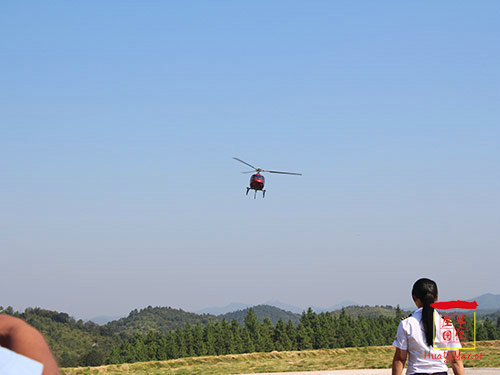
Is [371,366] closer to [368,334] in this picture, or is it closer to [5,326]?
[5,326]

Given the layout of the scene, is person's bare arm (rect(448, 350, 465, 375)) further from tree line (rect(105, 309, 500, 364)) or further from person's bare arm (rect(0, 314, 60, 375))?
tree line (rect(105, 309, 500, 364))

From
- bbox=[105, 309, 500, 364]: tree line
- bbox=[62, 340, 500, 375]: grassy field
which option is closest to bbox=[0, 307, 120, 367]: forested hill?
bbox=[105, 309, 500, 364]: tree line

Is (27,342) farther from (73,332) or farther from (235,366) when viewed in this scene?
(73,332)

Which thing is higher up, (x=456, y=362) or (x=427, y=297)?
(x=427, y=297)

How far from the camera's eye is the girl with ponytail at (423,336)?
5812 millimetres

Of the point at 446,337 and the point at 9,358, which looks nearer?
the point at 9,358

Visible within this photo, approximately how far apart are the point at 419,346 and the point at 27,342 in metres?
5.45

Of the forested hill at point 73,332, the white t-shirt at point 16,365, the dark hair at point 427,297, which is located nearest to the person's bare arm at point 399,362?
the dark hair at point 427,297

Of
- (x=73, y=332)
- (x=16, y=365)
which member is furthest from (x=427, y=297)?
(x=73, y=332)

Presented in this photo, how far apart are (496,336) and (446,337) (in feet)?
184

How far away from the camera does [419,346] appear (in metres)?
5.87

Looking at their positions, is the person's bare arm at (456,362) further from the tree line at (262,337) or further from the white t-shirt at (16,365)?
the tree line at (262,337)

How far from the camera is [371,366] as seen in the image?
986 inches

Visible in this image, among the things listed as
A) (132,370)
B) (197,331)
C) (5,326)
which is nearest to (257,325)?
(197,331)
